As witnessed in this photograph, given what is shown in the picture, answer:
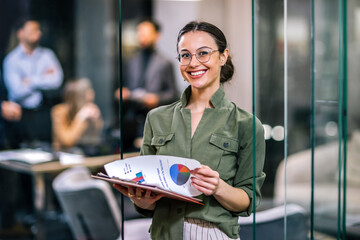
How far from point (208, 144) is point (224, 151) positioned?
0.12 feet

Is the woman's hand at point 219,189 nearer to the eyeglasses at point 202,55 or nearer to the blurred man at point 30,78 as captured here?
the eyeglasses at point 202,55

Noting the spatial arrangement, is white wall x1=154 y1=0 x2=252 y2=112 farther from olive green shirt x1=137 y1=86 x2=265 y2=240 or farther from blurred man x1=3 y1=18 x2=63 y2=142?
blurred man x1=3 y1=18 x2=63 y2=142

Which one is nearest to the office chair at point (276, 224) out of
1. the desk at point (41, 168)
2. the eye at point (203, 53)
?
the eye at point (203, 53)

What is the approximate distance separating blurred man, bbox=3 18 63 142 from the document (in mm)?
2880

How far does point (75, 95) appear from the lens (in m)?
4.09

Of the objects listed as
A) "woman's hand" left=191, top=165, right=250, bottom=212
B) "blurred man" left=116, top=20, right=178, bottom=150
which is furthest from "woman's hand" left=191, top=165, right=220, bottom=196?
"blurred man" left=116, top=20, right=178, bottom=150

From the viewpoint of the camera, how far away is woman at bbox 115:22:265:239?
918mm

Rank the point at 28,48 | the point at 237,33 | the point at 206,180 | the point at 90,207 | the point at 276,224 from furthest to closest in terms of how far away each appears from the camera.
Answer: the point at 28,48 < the point at 90,207 < the point at 276,224 < the point at 237,33 < the point at 206,180

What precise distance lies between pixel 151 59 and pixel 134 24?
3.63 feet

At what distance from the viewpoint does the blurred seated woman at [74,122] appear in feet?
12.7

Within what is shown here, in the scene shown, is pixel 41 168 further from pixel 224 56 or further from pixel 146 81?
pixel 224 56

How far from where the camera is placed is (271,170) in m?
1.08

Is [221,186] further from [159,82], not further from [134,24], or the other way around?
[134,24]

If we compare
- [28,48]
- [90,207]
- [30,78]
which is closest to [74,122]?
[30,78]
